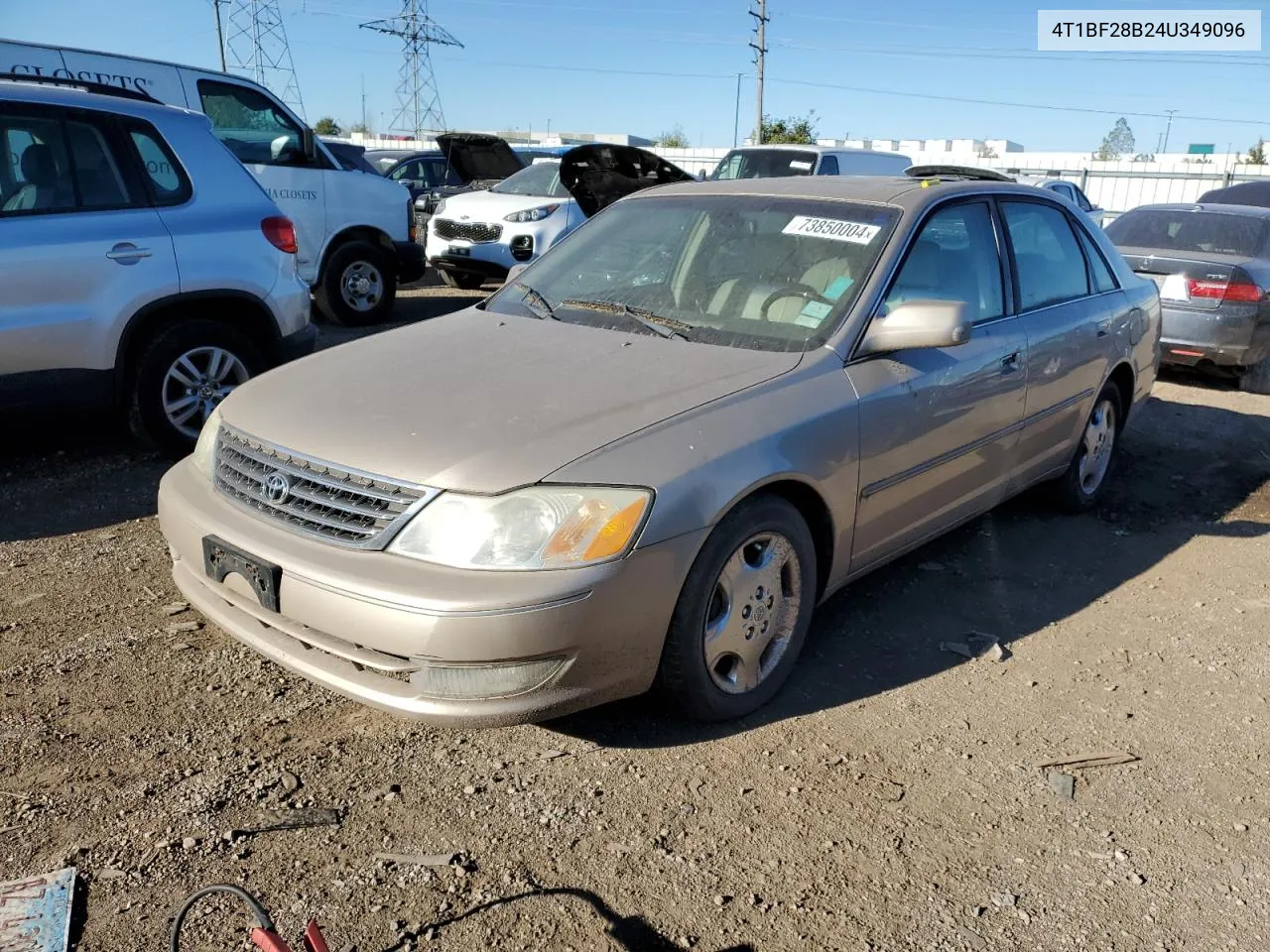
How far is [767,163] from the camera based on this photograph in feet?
43.2

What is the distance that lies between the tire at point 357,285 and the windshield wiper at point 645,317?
6.39 meters

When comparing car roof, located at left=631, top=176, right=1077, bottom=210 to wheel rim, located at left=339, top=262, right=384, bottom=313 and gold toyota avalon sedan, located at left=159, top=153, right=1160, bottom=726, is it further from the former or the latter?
wheel rim, located at left=339, top=262, right=384, bottom=313

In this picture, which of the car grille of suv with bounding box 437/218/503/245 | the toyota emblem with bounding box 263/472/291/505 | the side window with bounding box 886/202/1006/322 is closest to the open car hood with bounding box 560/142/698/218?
the car grille of suv with bounding box 437/218/503/245

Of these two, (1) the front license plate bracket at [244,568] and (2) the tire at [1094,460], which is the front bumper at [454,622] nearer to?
(1) the front license plate bracket at [244,568]

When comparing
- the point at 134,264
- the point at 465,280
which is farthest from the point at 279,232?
the point at 465,280

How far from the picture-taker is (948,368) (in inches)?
149

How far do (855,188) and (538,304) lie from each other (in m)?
1.31

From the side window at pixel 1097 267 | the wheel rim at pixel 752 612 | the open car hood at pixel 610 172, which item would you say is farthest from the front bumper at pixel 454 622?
the open car hood at pixel 610 172

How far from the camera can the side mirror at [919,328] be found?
133 inches

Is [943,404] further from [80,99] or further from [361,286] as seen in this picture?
[361,286]

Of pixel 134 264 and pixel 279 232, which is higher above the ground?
pixel 279 232

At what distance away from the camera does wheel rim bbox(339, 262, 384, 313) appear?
32.4 feet

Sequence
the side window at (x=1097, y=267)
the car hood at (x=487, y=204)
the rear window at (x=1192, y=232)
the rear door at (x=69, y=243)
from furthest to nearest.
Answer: the car hood at (x=487, y=204)
the rear window at (x=1192, y=232)
the side window at (x=1097, y=267)
the rear door at (x=69, y=243)

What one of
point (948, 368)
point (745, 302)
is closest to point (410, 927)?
point (745, 302)
